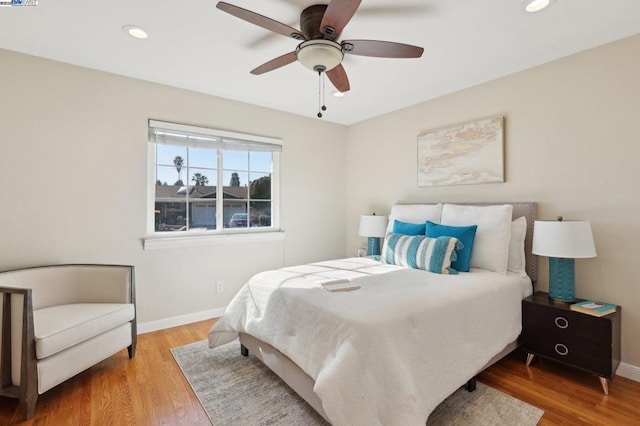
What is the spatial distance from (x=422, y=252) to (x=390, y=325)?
3.92ft

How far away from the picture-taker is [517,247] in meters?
2.58

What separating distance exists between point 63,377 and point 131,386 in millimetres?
401

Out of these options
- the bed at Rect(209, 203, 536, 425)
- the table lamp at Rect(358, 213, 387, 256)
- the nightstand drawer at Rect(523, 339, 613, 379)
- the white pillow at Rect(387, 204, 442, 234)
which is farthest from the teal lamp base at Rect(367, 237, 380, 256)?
the nightstand drawer at Rect(523, 339, 613, 379)

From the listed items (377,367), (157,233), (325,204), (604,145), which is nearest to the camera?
(377,367)

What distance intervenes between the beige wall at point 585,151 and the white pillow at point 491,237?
368mm

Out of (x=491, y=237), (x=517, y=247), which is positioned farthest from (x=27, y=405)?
(x=517, y=247)

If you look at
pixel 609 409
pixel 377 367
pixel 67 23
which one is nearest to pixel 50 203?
pixel 67 23

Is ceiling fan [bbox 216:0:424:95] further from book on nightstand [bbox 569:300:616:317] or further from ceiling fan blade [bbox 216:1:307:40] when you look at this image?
book on nightstand [bbox 569:300:616:317]

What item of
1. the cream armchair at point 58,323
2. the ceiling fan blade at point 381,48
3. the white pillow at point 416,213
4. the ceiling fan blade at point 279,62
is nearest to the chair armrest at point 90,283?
the cream armchair at point 58,323

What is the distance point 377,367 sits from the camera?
56.0 inches

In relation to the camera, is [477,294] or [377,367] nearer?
[377,367]

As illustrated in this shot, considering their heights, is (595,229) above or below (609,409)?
above

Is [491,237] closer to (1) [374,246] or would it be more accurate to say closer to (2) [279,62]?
(1) [374,246]

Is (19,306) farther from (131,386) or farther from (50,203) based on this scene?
(50,203)
